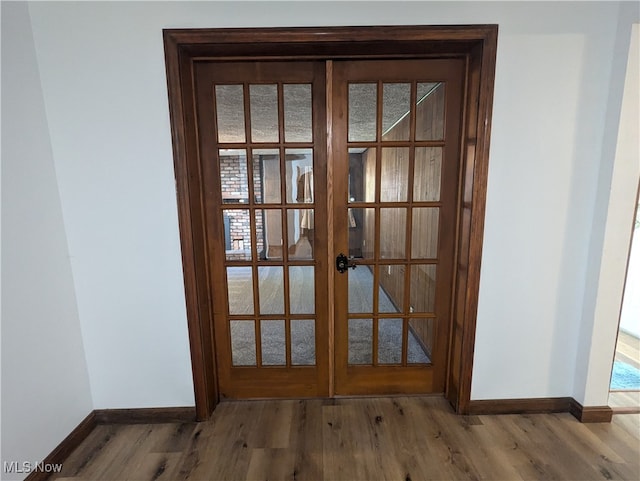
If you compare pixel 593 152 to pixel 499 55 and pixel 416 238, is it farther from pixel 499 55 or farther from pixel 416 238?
pixel 416 238

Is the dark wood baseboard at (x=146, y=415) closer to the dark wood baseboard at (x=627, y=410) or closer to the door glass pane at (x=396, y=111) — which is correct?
the door glass pane at (x=396, y=111)

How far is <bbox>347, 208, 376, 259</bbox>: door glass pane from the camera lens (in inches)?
75.6

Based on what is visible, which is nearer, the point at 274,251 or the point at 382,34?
the point at 382,34

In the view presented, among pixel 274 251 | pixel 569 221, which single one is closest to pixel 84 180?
pixel 274 251

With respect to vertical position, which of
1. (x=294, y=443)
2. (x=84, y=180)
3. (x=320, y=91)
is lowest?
(x=294, y=443)

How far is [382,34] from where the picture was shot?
157 centimetres

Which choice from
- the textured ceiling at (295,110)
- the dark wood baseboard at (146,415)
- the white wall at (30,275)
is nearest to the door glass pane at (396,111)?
the textured ceiling at (295,110)

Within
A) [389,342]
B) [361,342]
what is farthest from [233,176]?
[389,342]

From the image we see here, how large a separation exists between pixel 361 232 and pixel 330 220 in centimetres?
21

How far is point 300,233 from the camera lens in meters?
1.94

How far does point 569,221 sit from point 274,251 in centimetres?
173

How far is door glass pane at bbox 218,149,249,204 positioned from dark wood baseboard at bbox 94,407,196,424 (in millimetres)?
A: 1327

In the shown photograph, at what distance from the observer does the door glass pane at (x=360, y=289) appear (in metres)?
1.97

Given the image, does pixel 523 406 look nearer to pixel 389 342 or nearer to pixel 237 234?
pixel 389 342
